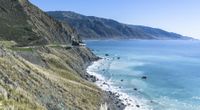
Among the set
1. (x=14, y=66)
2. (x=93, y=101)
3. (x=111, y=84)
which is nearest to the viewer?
(x=14, y=66)

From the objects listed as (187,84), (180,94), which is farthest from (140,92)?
(187,84)

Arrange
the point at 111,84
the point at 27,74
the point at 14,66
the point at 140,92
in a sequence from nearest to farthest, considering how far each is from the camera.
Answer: the point at 14,66 < the point at 27,74 < the point at 140,92 < the point at 111,84

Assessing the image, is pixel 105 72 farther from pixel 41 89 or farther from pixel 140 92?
pixel 41 89

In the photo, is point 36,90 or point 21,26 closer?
point 36,90

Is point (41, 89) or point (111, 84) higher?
point (41, 89)

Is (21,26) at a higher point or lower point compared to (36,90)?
higher

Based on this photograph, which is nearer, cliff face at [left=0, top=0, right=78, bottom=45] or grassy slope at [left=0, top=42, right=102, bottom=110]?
grassy slope at [left=0, top=42, right=102, bottom=110]

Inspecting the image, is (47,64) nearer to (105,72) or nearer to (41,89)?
(41,89)

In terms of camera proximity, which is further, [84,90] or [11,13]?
[11,13]

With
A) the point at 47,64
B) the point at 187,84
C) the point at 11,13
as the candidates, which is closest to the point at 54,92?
the point at 47,64

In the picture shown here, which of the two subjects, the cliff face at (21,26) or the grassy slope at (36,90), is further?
the cliff face at (21,26)
